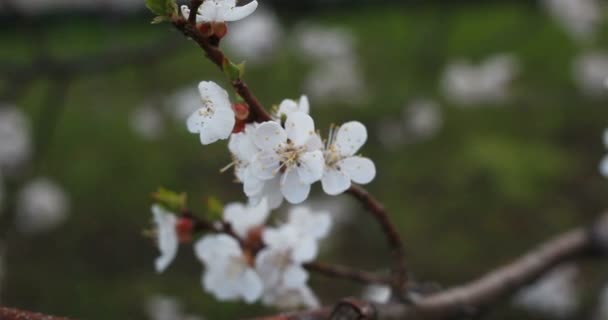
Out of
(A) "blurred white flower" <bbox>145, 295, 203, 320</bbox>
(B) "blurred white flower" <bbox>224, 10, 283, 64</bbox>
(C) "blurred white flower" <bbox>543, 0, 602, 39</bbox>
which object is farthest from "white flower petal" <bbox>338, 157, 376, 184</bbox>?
(C) "blurred white flower" <bbox>543, 0, 602, 39</bbox>

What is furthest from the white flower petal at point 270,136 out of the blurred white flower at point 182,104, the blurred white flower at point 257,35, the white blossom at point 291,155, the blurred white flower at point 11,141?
the blurred white flower at point 182,104

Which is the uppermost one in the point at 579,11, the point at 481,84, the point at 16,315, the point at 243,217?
the point at 579,11

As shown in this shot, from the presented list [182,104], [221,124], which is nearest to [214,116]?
[221,124]

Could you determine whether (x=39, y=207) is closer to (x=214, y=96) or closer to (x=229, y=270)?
(x=229, y=270)

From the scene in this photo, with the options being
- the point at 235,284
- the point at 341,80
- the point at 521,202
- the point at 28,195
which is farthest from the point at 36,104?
the point at 235,284

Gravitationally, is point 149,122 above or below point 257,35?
below

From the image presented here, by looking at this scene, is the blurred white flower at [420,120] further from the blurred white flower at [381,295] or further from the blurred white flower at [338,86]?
the blurred white flower at [381,295]

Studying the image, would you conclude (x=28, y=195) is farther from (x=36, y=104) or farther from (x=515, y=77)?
(x=515, y=77)

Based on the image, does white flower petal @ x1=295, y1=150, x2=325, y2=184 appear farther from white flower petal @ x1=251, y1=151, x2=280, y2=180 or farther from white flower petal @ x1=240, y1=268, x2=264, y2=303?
white flower petal @ x1=240, y1=268, x2=264, y2=303
